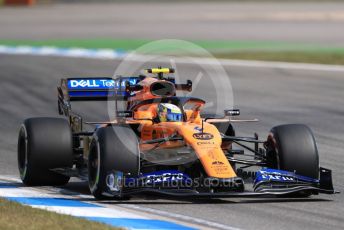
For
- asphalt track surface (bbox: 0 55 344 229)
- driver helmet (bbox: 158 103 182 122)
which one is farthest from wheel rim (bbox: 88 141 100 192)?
driver helmet (bbox: 158 103 182 122)

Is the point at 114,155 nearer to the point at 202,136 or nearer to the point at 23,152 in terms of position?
the point at 202,136

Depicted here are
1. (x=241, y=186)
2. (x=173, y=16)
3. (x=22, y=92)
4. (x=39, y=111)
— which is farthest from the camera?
(x=173, y=16)

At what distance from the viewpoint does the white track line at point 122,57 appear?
27641mm

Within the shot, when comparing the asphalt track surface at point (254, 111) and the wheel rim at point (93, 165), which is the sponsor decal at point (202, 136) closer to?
the asphalt track surface at point (254, 111)

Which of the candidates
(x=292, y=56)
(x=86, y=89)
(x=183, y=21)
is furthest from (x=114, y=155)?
(x=183, y=21)

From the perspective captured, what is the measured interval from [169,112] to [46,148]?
1468 mm

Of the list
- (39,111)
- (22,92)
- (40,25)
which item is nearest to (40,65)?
(22,92)

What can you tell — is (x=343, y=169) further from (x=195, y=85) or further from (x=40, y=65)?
(x=40, y=65)

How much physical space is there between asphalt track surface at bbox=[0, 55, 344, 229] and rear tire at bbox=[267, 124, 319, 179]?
13.6 inches

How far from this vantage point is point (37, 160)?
41.2ft

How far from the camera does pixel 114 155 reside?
37.7 feet

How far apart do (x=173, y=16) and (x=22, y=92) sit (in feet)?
80.7

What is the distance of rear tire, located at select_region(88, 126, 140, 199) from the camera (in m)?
11.5

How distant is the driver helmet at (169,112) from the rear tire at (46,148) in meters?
1.09
